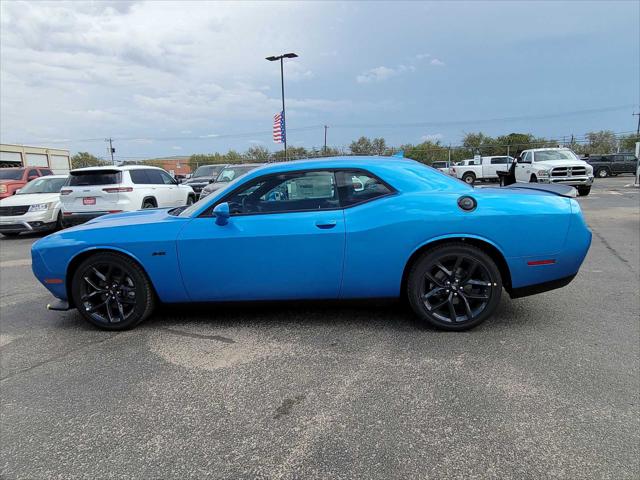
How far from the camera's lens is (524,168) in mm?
19859

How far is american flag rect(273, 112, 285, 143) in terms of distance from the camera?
27.1 meters

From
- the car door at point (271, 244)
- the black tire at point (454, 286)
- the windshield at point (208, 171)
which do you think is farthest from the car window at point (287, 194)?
the windshield at point (208, 171)

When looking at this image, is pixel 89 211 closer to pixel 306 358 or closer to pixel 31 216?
pixel 31 216

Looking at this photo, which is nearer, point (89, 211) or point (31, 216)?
point (89, 211)

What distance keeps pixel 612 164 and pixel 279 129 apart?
25.3m

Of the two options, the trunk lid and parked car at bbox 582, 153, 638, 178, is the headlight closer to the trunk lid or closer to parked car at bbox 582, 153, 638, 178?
the trunk lid

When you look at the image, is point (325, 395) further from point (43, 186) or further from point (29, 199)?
point (43, 186)

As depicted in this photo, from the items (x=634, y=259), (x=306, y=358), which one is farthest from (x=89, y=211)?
(x=634, y=259)

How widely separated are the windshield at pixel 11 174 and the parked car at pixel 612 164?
35.4 metres

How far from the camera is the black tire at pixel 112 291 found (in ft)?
13.0

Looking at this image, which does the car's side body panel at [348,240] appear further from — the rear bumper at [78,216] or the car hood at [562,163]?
the car hood at [562,163]

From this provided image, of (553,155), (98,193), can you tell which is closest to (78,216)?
(98,193)

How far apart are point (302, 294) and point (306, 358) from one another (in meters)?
0.62

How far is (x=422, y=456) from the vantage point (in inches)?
89.4
